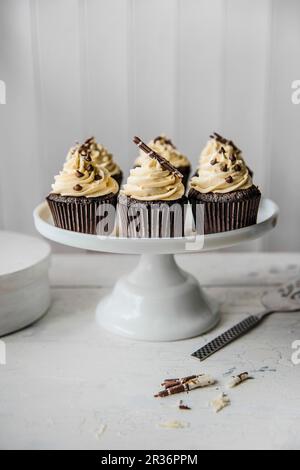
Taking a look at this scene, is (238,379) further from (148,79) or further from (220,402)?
(148,79)

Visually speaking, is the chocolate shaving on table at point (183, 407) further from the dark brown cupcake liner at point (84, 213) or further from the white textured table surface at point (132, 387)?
the dark brown cupcake liner at point (84, 213)

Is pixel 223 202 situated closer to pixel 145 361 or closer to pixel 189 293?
pixel 189 293

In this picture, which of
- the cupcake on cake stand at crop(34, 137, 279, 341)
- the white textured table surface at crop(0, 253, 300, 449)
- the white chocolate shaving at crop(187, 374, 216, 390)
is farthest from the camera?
the cupcake on cake stand at crop(34, 137, 279, 341)

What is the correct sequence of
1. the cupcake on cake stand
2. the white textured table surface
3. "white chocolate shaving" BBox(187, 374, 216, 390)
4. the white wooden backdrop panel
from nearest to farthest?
the white textured table surface
"white chocolate shaving" BBox(187, 374, 216, 390)
the cupcake on cake stand
the white wooden backdrop panel

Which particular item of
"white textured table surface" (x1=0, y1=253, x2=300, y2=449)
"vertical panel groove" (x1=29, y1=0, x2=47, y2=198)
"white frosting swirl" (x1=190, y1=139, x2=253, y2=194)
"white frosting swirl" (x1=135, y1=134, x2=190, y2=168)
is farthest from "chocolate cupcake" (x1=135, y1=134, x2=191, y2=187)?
"vertical panel groove" (x1=29, y1=0, x2=47, y2=198)

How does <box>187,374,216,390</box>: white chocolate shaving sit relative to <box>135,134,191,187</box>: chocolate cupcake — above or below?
below

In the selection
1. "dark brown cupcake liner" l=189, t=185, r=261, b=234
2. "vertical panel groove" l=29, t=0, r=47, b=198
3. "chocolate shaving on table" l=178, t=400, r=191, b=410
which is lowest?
"chocolate shaving on table" l=178, t=400, r=191, b=410

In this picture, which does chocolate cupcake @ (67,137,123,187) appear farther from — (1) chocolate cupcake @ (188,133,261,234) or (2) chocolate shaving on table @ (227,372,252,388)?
(2) chocolate shaving on table @ (227,372,252,388)

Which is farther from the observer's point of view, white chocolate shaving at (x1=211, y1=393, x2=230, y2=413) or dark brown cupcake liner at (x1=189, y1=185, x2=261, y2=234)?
dark brown cupcake liner at (x1=189, y1=185, x2=261, y2=234)
